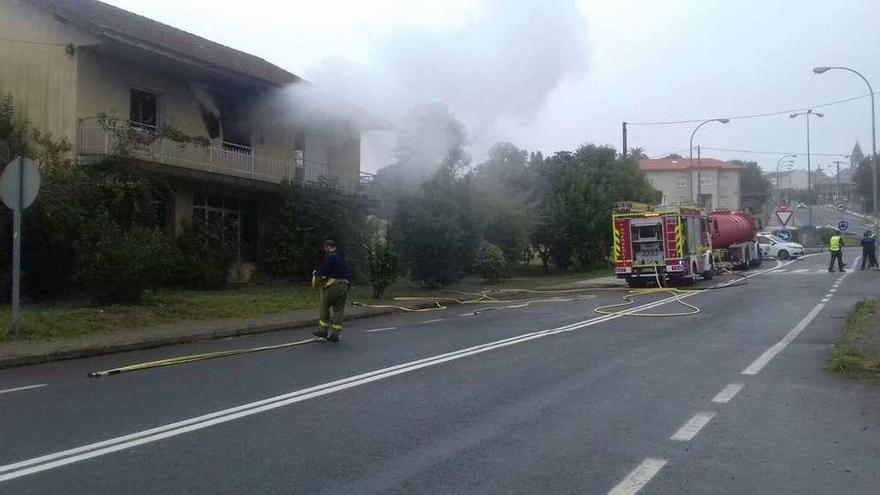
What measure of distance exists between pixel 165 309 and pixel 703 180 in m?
76.2

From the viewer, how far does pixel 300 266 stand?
86.6 ft

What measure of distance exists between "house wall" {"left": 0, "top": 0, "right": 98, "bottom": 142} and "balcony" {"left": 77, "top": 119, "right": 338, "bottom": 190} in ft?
2.55

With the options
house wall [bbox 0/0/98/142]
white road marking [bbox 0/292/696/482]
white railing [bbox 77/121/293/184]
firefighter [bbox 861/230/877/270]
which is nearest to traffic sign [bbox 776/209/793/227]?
firefighter [bbox 861/230/877/270]

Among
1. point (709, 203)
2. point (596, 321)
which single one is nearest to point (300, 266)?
point (596, 321)

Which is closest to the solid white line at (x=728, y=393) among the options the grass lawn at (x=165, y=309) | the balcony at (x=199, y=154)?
the grass lawn at (x=165, y=309)

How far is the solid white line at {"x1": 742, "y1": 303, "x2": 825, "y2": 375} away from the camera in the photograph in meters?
10.5

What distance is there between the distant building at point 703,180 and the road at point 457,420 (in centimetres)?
7455

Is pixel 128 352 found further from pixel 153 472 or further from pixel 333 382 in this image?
pixel 153 472

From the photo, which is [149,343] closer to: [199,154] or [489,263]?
[199,154]

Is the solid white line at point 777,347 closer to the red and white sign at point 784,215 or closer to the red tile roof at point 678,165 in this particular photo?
the red and white sign at point 784,215

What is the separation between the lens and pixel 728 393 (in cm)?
893

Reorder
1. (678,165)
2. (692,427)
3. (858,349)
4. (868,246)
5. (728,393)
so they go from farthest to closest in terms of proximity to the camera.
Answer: (678,165) < (868,246) < (858,349) < (728,393) < (692,427)

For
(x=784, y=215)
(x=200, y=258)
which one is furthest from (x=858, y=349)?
(x=784, y=215)

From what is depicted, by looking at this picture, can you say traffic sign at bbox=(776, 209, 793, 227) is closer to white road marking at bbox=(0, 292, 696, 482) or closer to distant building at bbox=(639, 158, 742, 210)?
white road marking at bbox=(0, 292, 696, 482)
